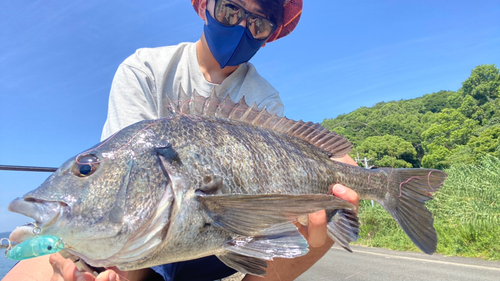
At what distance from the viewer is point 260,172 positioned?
1.88 metres

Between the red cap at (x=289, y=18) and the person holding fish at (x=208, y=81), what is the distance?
0.11m

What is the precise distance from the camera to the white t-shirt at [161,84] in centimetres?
260

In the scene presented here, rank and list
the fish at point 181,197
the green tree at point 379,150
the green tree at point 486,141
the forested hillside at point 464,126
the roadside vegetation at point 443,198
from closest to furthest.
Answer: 1. the fish at point 181,197
2. the green tree at point 379,150
3. the roadside vegetation at point 443,198
4. the green tree at point 486,141
5. the forested hillside at point 464,126

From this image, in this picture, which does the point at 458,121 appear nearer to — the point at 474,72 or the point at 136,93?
the point at 474,72

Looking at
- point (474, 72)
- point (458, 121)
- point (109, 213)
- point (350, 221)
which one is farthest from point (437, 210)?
point (474, 72)

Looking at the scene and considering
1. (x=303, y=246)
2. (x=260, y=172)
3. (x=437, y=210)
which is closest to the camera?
(x=303, y=246)

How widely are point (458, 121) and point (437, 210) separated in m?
44.9

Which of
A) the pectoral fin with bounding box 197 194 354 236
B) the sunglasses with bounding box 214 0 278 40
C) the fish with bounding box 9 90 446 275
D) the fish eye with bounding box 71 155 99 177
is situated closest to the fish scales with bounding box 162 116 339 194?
the fish with bounding box 9 90 446 275

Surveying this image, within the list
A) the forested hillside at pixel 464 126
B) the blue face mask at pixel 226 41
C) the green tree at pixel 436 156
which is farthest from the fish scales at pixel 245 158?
the green tree at pixel 436 156

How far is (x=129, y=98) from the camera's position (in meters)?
2.64

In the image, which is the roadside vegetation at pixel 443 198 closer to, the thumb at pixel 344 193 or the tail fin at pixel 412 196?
the tail fin at pixel 412 196

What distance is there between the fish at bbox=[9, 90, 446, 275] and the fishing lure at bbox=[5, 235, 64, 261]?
4 centimetres

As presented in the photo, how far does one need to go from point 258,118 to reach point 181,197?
109 centimetres

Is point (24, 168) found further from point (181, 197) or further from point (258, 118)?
point (258, 118)
